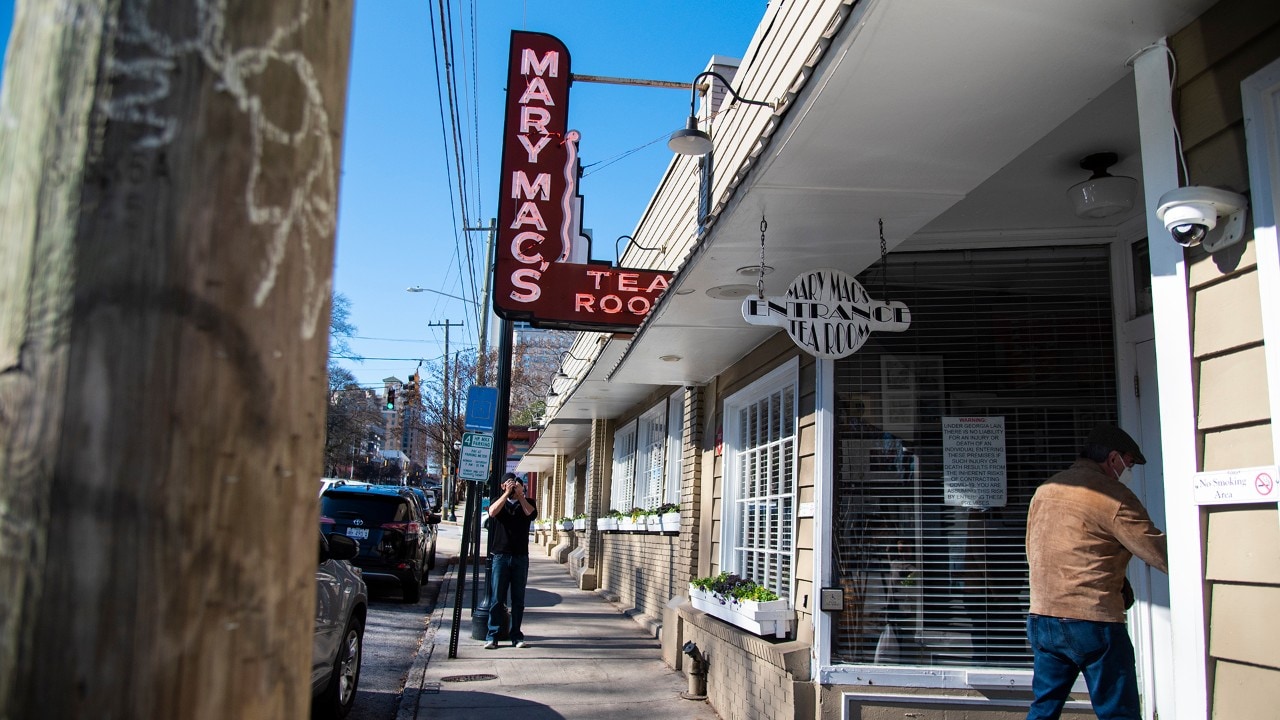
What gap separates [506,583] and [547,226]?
11.6ft

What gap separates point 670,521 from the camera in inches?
397

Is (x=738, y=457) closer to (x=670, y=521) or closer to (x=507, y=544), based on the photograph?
(x=670, y=521)

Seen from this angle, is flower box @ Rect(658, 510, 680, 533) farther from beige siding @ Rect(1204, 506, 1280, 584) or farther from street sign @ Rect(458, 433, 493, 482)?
beige siding @ Rect(1204, 506, 1280, 584)

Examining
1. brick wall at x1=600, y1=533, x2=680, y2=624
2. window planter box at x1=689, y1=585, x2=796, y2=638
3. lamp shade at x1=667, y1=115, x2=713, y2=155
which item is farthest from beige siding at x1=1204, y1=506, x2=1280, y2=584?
brick wall at x1=600, y1=533, x2=680, y2=624

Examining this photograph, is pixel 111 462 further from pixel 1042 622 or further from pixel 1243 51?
pixel 1042 622

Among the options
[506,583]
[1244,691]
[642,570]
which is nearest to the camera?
[1244,691]

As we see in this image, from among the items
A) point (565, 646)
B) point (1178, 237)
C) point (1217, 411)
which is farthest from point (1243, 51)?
point (565, 646)

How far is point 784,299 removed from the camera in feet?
16.7

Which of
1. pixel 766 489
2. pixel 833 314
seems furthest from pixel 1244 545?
pixel 766 489

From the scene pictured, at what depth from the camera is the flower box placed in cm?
984

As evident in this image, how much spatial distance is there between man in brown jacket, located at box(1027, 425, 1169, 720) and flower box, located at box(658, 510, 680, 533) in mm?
5803

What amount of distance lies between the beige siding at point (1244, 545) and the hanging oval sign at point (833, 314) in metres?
2.29

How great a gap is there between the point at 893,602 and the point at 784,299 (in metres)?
1.89

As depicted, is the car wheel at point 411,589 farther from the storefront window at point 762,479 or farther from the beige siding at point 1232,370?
the beige siding at point 1232,370
